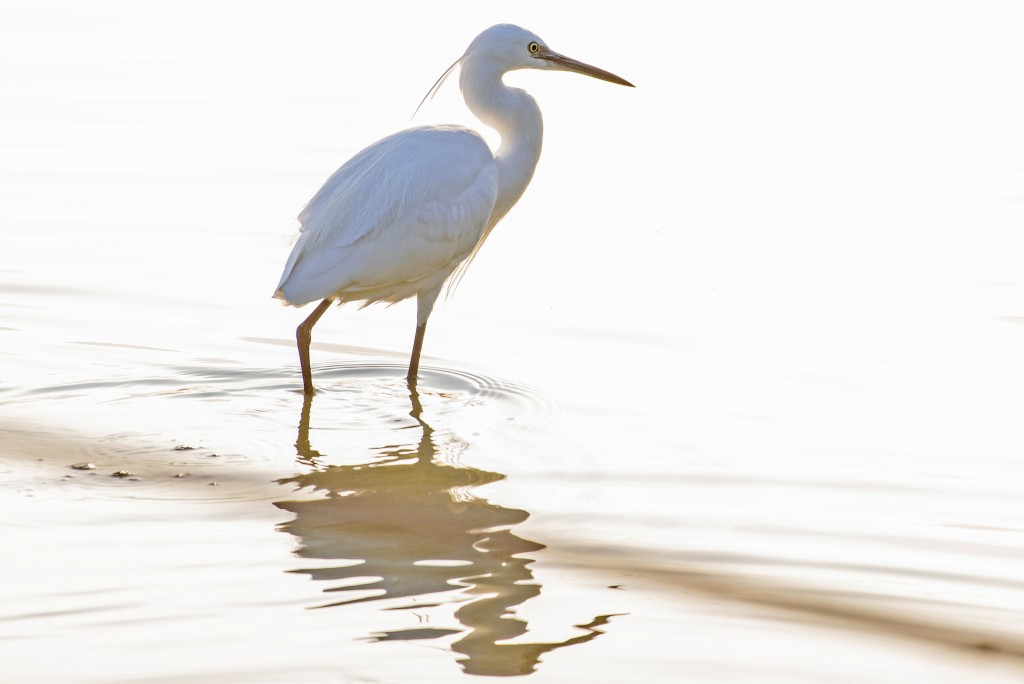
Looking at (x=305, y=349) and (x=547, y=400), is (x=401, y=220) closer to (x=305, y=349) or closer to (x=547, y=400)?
(x=305, y=349)

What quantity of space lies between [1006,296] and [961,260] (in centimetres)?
62

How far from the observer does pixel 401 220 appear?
6539 mm

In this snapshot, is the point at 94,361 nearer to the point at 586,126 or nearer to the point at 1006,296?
the point at 1006,296

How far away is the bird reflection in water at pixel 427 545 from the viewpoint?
13.1 ft

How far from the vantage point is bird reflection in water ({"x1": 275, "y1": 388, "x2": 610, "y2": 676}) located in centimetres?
398

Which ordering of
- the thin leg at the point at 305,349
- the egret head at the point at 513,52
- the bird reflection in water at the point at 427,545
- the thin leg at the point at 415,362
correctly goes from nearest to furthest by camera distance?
1. the bird reflection in water at the point at 427,545
2. the thin leg at the point at 305,349
3. the thin leg at the point at 415,362
4. the egret head at the point at 513,52

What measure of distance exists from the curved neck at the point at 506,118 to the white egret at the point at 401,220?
0.04 meters

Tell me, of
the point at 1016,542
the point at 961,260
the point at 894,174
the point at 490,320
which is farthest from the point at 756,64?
the point at 1016,542

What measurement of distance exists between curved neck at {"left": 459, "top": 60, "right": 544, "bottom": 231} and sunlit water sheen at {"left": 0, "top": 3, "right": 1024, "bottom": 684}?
74cm

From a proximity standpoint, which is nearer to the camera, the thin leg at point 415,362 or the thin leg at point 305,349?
the thin leg at point 305,349

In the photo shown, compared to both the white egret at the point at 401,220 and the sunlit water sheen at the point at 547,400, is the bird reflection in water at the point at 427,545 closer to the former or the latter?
the sunlit water sheen at the point at 547,400

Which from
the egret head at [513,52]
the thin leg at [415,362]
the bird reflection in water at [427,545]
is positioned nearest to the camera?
the bird reflection in water at [427,545]

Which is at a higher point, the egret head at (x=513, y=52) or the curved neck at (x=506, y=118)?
the egret head at (x=513, y=52)

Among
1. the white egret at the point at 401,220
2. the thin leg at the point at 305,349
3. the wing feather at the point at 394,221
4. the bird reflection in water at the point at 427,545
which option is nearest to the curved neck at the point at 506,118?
the white egret at the point at 401,220
